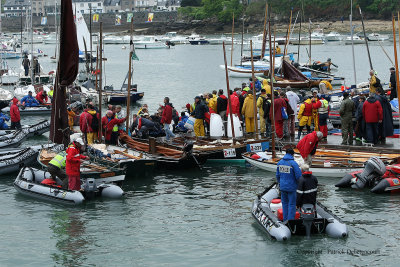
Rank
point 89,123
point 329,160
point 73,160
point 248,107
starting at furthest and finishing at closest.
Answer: point 248,107, point 89,123, point 329,160, point 73,160

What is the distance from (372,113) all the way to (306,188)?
943 centimetres

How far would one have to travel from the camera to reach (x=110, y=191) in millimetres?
21844

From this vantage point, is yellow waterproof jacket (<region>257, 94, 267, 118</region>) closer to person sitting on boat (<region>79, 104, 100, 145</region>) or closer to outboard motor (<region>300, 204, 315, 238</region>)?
person sitting on boat (<region>79, 104, 100, 145</region>)

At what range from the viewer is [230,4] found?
16775 cm

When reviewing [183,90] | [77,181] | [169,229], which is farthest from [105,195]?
[183,90]

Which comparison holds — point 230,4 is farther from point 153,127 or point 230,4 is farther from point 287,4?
point 153,127

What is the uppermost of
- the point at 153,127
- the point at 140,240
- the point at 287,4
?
the point at 287,4

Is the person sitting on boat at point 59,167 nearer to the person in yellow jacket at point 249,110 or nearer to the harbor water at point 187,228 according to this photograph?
the harbor water at point 187,228

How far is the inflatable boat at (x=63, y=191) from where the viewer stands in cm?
2123

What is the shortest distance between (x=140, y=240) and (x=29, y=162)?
9397mm

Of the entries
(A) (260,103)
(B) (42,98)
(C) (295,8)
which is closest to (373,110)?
(A) (260,103)

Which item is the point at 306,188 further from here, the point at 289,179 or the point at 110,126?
the point at 110,126

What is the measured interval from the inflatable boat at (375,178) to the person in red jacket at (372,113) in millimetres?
3643

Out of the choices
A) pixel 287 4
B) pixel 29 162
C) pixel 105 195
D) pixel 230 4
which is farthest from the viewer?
pixel 230 4
